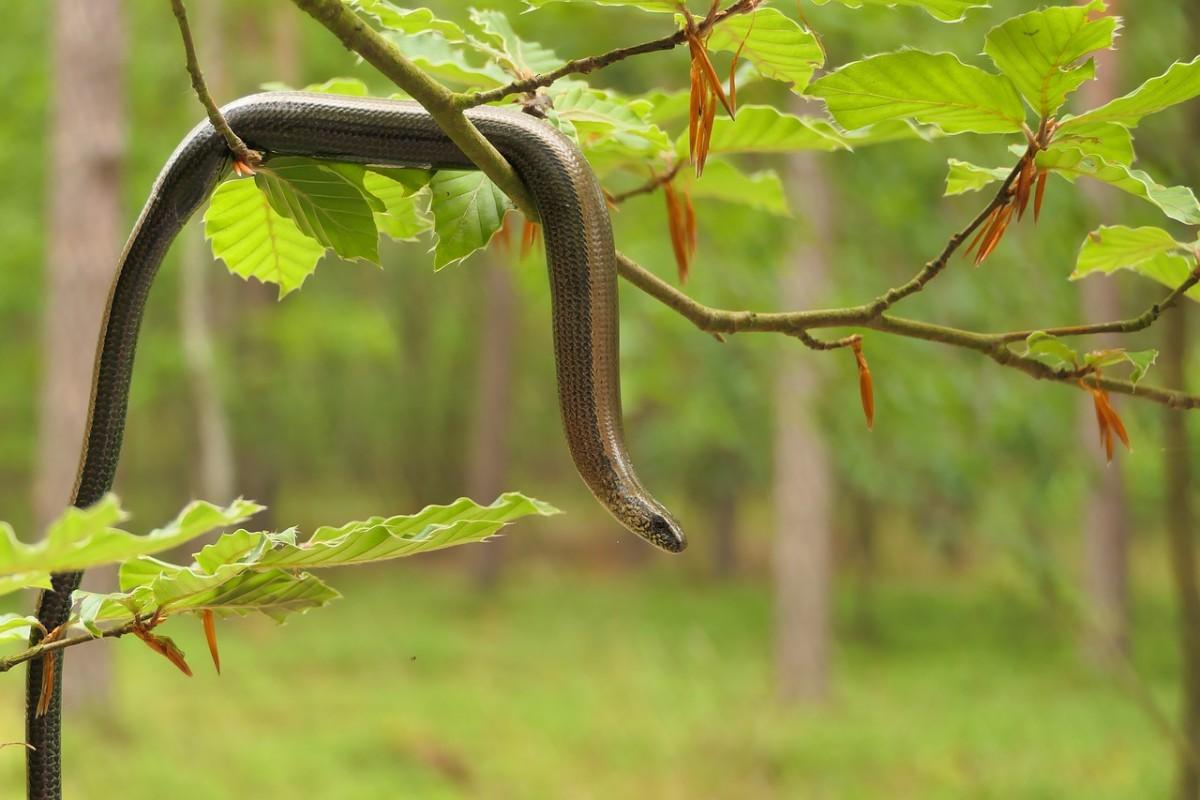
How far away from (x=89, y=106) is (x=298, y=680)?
3281mm

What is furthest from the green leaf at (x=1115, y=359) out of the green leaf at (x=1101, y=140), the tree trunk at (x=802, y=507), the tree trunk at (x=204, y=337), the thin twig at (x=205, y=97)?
Answer: the tree trunk at (x=204, y=337)

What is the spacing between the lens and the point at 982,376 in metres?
3.26

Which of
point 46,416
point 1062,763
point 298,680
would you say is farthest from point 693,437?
point 46,416

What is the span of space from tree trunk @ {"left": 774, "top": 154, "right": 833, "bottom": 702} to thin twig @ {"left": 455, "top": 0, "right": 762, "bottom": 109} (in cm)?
459

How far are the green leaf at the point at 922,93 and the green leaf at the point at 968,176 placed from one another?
64 mm

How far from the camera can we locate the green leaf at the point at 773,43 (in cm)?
49

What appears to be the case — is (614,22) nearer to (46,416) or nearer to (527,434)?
(46,416)

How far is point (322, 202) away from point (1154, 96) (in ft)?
1.15

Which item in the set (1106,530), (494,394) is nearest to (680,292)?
(1106,530)

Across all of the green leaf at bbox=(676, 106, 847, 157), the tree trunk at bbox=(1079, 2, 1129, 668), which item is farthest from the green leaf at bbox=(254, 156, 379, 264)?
the tree trunk at bbox=(1079, 2, 1129, 668)

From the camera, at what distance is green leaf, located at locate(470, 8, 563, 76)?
59 cm

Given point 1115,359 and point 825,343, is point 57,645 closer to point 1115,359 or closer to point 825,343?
point 825,343

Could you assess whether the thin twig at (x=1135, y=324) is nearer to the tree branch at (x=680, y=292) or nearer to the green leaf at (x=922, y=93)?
the tree branch at (x=680, y=292)

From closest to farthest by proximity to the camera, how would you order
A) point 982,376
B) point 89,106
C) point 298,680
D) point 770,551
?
1. point 982,376
2. point 89,106
3. point 298,680
4. point 770,551
